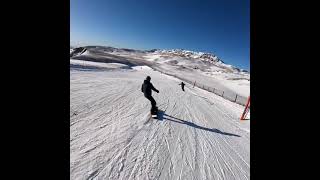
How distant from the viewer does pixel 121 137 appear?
258 inches
